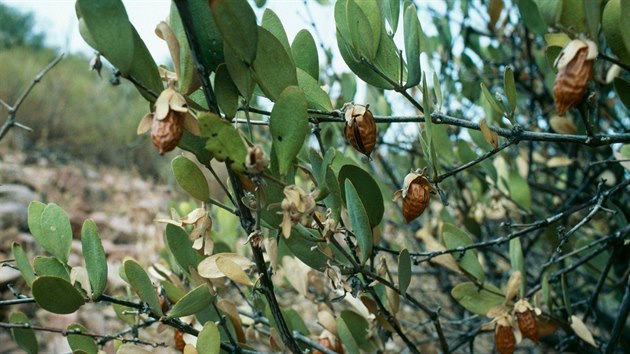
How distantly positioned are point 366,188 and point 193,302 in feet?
0.78

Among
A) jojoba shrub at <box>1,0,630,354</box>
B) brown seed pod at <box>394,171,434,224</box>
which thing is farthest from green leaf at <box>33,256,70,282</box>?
brown seed pod at <box>394,171,434,224</box>

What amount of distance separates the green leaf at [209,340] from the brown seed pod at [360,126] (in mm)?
257

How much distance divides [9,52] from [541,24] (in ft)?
26.5

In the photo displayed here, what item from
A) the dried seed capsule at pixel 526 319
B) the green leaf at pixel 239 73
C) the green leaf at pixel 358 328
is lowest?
the green leaf at pixel 358 328

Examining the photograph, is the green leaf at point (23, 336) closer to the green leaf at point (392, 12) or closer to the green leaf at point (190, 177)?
the green leaf at point (190, 177)

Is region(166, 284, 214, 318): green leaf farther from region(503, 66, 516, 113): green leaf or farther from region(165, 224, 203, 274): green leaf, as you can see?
region(503, 66, 516, 113): green leaf

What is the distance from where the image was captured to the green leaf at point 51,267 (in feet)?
2.49

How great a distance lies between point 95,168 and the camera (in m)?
7.23

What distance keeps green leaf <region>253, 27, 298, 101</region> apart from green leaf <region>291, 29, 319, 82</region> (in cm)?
14

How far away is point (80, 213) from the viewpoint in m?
4.39

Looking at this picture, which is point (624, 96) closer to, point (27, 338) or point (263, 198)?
point (263, 198)

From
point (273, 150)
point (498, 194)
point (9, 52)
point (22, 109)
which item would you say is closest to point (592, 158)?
point (498, 194)

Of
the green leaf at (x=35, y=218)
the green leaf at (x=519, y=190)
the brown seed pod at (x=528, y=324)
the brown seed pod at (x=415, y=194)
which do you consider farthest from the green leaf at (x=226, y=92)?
the green leaf at (x=519, y=190)

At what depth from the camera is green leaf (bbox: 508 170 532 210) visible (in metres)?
1.18
